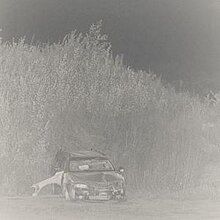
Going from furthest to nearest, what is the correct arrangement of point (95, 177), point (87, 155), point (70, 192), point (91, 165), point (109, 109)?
point (109, 109)
point (87, 155)
point (91, 165)
point (95, 177)
point (70, 192)

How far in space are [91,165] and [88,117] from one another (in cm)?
63

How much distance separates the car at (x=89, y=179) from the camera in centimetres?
680

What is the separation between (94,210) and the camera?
6.73 m

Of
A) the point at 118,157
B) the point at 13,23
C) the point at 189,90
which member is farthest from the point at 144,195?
the point at 13,23

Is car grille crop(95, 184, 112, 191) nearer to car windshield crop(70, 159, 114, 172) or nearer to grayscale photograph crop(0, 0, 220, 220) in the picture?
grayscale photograph crop(0, 0, 220, 220)

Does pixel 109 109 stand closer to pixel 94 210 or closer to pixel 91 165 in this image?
pixel 91 165

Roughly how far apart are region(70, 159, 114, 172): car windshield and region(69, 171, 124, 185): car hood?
57 millimetres

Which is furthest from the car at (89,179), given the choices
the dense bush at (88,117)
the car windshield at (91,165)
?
the dense bush at (88,117)

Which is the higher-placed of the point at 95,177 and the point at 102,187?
the point at 95,177

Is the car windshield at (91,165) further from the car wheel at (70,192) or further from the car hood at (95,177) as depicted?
the car wheel at (70,192)

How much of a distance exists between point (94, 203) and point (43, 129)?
1084 mm

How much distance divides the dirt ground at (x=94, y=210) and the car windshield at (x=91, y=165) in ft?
1.33

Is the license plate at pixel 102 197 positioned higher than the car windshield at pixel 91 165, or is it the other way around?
the car windshield at pixel 91 165

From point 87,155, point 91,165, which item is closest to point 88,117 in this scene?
point 87,155
